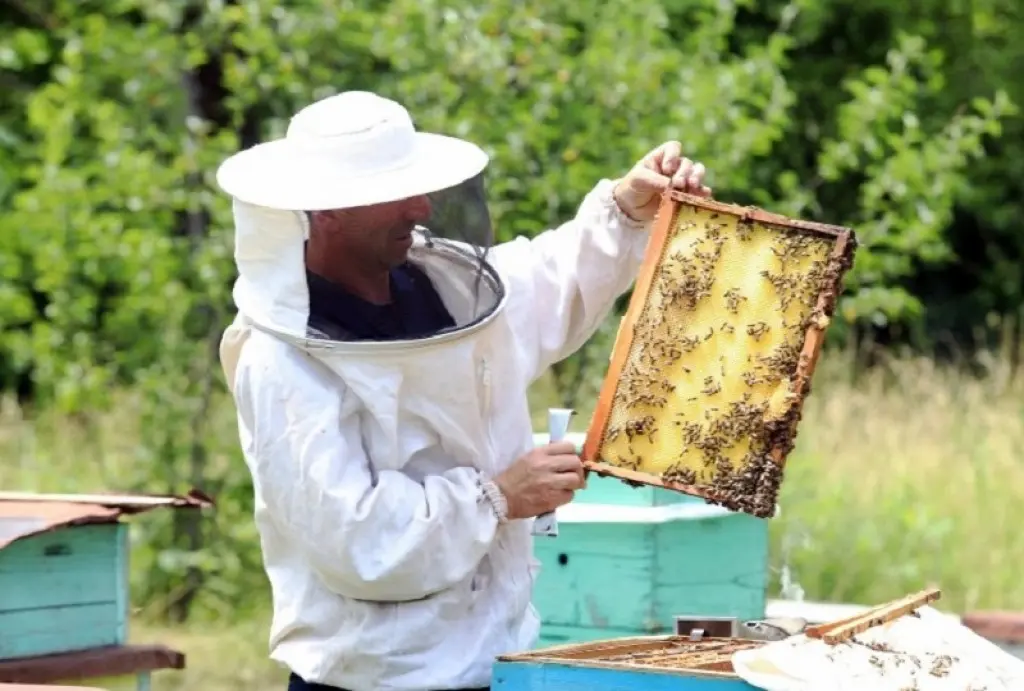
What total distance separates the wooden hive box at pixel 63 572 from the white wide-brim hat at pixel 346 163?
3.52 feet

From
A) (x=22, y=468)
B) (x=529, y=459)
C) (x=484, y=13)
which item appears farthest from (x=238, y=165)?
(x=22, y=468)

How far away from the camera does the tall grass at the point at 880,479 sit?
6906mm

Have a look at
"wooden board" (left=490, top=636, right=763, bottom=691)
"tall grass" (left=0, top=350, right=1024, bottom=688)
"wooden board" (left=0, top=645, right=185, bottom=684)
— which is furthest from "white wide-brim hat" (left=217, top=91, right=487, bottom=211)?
"tall grass" (left=0, top=350, right=1024, bottom=688)

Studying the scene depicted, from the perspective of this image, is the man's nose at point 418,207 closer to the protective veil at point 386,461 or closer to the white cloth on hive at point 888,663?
the protective veil at point 386,461

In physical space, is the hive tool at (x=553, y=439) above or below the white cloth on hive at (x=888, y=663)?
above

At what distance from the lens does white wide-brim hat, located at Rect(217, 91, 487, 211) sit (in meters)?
2.95

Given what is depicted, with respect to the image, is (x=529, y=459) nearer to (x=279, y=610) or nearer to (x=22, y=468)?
(x=279, y=610)

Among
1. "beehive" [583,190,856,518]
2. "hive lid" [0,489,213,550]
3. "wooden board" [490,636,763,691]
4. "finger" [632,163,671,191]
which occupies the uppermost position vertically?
"finger" [632,163,671,191]

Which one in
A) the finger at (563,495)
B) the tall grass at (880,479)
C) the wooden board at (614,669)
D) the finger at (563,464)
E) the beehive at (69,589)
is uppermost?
the finger at (563,464)

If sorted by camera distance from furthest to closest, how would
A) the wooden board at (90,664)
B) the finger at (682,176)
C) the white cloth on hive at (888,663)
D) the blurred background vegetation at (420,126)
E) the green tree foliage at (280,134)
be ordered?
the green tree foliage at (280,134) < the blurred background vegetation at (420,126) < the wooden board at (90,664) < the finger at (682,176) < the white cloth on hive at (888,663)

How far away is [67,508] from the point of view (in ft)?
13.3


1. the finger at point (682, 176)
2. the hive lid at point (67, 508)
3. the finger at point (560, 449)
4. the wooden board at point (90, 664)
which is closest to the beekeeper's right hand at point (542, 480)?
the finger at point (560, 449)

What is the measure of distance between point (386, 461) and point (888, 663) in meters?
0.94

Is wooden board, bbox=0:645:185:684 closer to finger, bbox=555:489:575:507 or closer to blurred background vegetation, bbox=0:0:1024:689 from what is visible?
finger, bbox=555:489:575:507
